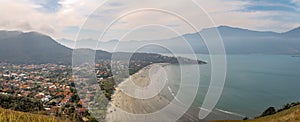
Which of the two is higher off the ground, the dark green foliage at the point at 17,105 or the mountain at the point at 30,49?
the mountain at the point at 30,49

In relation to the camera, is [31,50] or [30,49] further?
[30,49]

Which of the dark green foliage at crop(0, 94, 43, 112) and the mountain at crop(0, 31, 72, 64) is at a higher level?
the mountain at crop(0, 31, 72, 64)

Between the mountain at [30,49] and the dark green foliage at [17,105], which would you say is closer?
the dark green foliage at [17,105]

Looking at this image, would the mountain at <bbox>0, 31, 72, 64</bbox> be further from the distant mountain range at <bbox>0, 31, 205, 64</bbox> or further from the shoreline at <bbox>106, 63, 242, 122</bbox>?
the shoreline at <bbox>106, 63, 242, 122</bbox>

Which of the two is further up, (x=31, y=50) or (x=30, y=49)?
(x=30, y=49)

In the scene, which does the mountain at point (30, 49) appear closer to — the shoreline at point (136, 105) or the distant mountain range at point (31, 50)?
the distant mountain range at point (31, 50)

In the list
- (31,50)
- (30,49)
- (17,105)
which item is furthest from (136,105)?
(30,49)

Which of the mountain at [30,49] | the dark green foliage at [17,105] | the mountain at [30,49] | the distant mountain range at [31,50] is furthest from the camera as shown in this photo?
the mountain at [30,49]

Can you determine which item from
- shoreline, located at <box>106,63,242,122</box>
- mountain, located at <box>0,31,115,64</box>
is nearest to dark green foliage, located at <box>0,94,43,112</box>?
shoreline, located at <box>106,63,242,122</box>

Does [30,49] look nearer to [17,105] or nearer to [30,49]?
[30,49]

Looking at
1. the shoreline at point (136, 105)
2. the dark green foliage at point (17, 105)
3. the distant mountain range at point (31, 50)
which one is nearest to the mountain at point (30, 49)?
the distant mountain range at point (31, 50)

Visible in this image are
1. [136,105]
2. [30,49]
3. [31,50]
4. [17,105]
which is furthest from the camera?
[30,49]
